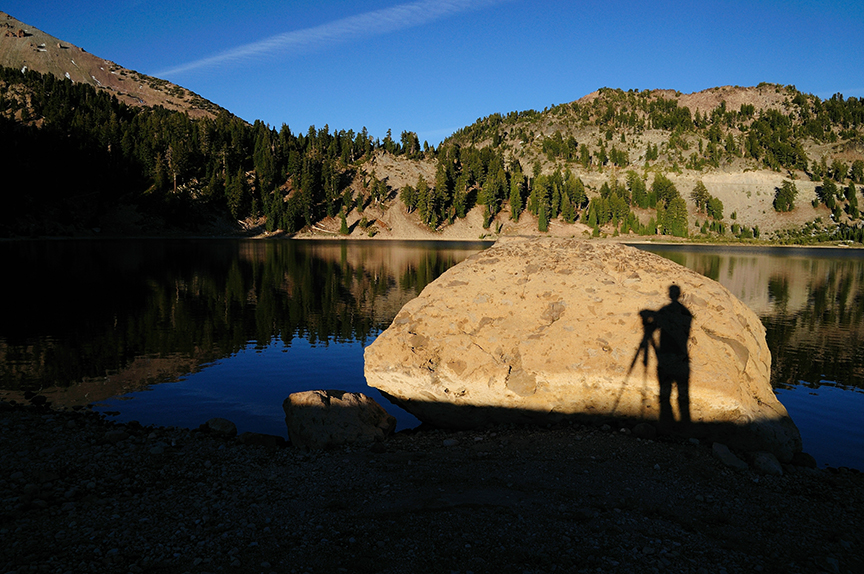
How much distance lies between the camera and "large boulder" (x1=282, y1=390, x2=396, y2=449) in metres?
10.6

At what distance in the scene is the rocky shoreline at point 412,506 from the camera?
19.7 feet

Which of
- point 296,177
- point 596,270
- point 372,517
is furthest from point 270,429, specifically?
point 296,177

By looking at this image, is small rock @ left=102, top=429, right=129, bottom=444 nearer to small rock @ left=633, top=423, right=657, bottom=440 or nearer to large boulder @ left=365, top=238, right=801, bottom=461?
large boulder @ left=365, top=238, right=801, bottom=461

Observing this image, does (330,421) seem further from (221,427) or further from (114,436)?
(114,436)

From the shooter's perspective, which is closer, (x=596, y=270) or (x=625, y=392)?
(x=625, y=392)

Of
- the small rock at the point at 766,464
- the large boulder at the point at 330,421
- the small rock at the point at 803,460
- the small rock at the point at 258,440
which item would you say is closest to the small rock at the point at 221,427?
the small rock at the point at 258,440

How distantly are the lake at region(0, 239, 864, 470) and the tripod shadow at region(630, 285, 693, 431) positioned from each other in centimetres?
329

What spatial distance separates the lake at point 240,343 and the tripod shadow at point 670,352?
3294mm

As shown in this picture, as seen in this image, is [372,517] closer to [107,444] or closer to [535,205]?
[107,444]

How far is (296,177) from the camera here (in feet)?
479

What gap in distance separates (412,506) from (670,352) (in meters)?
7.16

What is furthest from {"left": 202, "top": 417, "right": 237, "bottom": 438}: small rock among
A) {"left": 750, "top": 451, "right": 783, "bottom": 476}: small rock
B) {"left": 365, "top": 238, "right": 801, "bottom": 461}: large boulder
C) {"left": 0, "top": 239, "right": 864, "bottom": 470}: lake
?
{"left": 750, "top": 451, "right": 783, "bottom": 476}: small rock

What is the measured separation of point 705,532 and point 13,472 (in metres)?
10.6

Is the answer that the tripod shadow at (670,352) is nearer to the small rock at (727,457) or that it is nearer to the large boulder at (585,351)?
the large boulder at (585,351)
